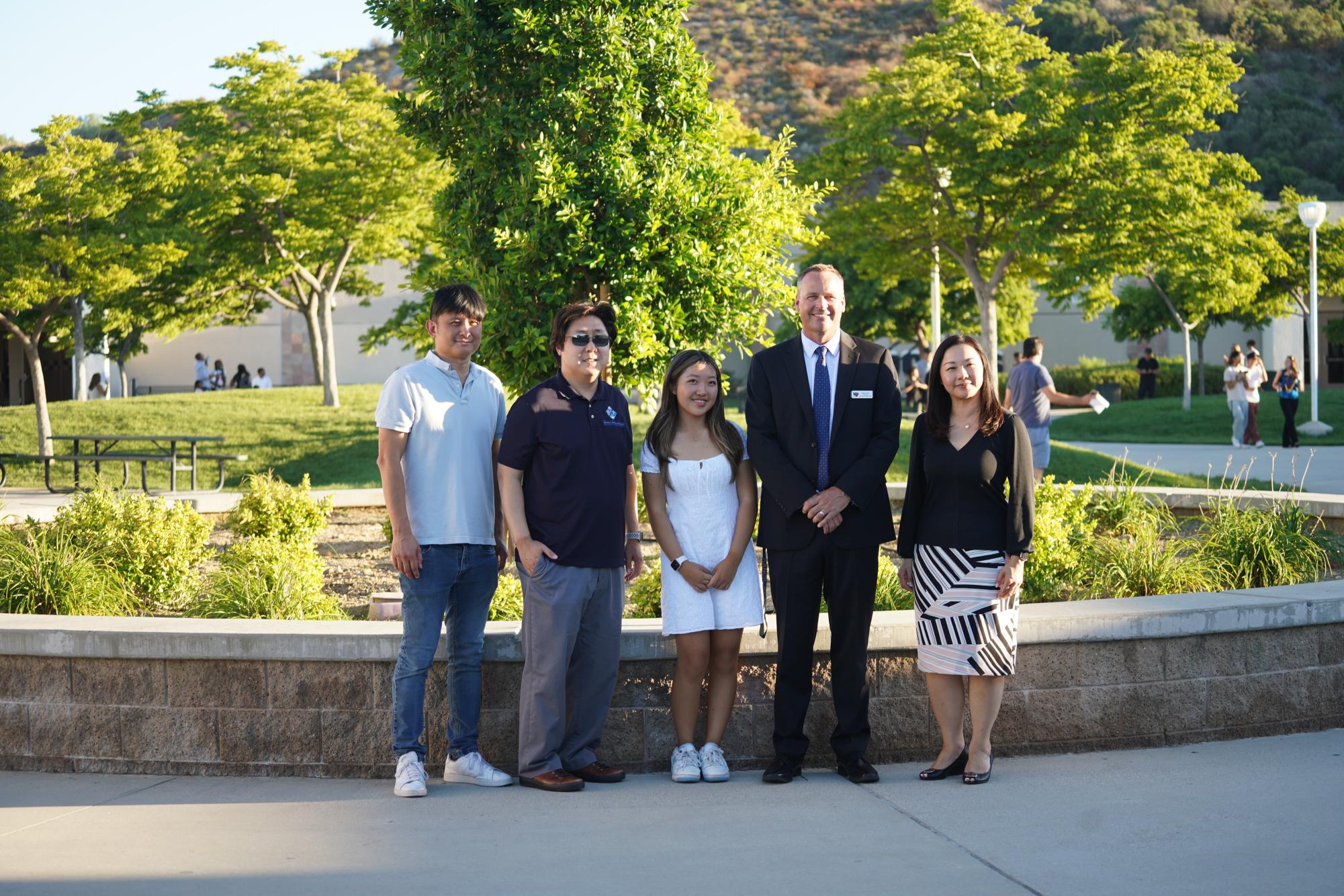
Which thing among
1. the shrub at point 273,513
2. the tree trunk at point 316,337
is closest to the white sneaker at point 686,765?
the shrub at point 273,513

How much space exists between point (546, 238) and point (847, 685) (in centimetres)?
433

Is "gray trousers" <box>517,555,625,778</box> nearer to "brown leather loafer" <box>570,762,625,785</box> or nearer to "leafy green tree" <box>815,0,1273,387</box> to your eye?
"brown leather loafer" <box>570,762,625,785</box>

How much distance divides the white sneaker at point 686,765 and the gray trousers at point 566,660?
0.32m

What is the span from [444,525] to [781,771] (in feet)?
5.32

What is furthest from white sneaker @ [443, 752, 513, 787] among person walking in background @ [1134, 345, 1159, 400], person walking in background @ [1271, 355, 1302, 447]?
person walking in background @ [1134, 345, 1159, 400]

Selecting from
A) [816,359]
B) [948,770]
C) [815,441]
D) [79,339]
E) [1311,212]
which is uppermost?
[1311,212]

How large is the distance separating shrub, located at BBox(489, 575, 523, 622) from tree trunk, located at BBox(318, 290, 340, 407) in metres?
21.7

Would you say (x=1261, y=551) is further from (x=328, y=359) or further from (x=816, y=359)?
(x=328, y=359)

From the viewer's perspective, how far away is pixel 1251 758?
516cm

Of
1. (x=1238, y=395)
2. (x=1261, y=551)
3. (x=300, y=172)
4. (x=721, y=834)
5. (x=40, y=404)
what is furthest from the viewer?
(x=300, y=172)

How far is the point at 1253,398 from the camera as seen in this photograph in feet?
73.5

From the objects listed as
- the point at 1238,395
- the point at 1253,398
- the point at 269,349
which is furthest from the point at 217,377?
the point at 1253,398

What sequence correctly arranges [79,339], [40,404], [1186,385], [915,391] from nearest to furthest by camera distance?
[40,404] < [79,339] < [915,391] < [1186,385]

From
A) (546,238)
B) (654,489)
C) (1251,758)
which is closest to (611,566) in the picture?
(654,489)
